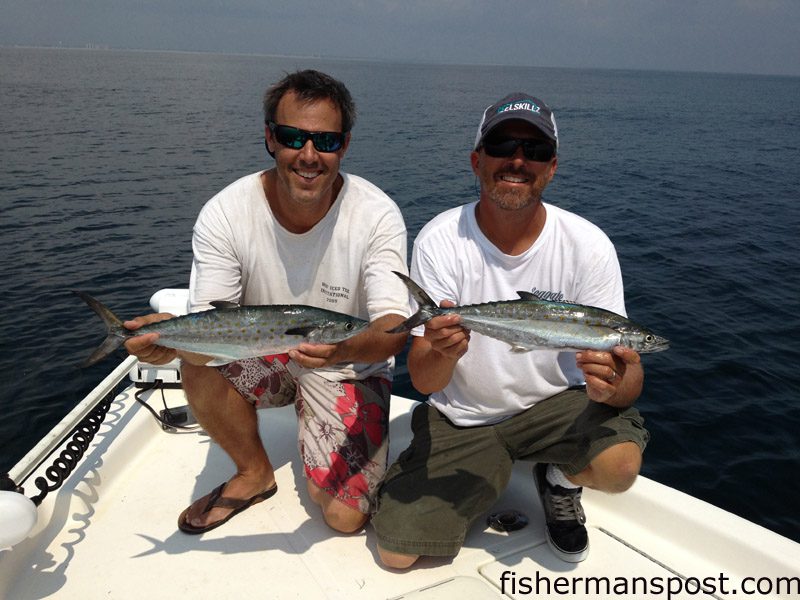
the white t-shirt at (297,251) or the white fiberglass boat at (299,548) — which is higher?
the white t-shirt at (297,251)

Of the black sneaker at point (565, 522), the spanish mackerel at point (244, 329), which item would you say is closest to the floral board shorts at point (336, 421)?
the spanish mackerel at point (244, 329)

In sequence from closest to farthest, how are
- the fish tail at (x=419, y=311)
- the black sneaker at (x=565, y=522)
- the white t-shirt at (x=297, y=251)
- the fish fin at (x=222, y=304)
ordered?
the fish tail at (x=419, y=311) → the fish fin at (x=222, y=304) → the black sneaker at (x=565, y=522) → the white t-shirt at (x=297, y=251)

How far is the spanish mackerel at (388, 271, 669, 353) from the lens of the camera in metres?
3.49

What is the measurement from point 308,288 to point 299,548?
172 centimetres

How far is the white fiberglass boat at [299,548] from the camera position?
3635mm

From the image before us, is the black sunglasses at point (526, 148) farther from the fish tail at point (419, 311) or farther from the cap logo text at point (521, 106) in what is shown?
the fish tail at point (419, 311)

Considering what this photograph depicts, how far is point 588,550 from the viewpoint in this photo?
3.96 metres

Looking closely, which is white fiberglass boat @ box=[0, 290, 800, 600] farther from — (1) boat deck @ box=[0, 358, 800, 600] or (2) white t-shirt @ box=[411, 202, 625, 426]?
(2) white t-shirt @ box=[411, 202, 625, 426]

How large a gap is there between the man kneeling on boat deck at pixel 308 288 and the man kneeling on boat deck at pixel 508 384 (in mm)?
277

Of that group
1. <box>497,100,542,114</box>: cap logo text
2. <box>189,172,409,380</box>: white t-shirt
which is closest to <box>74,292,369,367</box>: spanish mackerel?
<box>189,172,409,380</box>: white t-shirt

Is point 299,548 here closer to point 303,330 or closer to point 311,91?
point 303,330

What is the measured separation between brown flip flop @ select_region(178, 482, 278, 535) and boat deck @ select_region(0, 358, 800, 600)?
5cm

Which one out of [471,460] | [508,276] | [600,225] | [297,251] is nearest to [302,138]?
[297,251]

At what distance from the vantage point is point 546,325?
355cm
